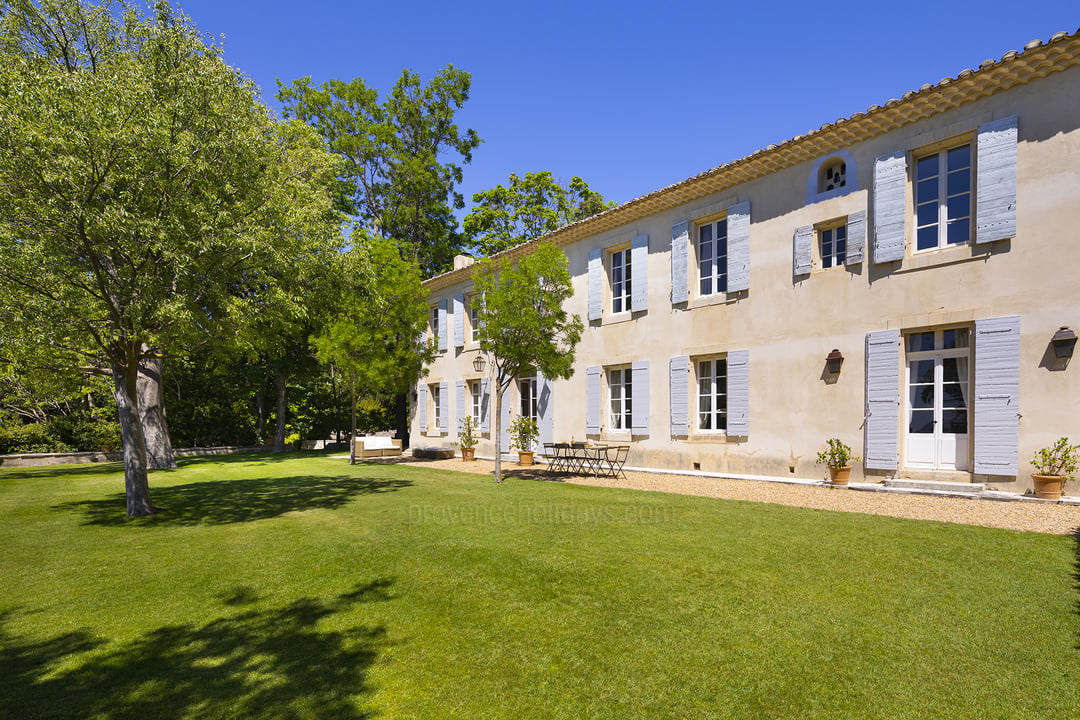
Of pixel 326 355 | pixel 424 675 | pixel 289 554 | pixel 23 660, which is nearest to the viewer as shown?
pixel 424 675

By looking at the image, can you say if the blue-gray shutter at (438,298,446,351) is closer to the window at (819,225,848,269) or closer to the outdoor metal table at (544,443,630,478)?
the outdoor metal table at (544,443,630,478)

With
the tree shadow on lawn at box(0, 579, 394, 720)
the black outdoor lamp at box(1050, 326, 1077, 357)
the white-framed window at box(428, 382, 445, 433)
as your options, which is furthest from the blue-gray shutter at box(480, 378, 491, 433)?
the tree shadow on lawn at box(0, 579, 394, 720)

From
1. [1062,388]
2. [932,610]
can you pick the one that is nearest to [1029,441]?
[1062,388]

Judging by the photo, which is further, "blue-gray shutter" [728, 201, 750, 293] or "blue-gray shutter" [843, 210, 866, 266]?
"blue-gray shutter" [728, 201, 750, 293]

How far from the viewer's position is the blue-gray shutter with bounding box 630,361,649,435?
13.0m

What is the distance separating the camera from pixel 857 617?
3561 millimetres

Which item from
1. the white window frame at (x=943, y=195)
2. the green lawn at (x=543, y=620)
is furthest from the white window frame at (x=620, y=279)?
the green lawn at (x=543, y=620)

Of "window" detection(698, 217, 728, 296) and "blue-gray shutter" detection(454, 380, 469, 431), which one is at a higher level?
"window" detection(698, 217, 728, 296)

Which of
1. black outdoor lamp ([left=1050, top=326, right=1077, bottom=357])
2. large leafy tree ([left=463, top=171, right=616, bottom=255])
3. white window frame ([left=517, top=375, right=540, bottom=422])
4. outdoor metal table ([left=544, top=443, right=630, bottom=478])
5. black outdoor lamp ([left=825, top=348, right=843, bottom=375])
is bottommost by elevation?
outdoor metal table ([left=544, top=443, right=630, bottom=478])

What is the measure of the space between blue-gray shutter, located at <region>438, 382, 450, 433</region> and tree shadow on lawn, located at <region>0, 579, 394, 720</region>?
15.8 m

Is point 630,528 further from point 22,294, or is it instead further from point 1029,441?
point 22,294

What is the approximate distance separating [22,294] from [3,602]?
4288 mm

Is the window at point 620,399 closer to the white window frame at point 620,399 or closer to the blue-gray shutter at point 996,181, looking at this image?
the white window frame at point 620,399

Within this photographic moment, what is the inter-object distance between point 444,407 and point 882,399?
1422 centimetres
